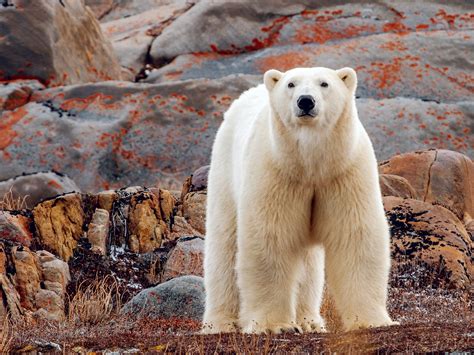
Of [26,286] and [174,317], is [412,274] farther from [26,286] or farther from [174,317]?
[26,286]

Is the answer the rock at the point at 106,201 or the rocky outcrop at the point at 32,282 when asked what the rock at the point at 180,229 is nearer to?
the rock at the point at 106,201

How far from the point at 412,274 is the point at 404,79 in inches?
398

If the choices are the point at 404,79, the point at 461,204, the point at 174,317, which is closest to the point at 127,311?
the point at 174,317

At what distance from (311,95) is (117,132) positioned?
1184cm

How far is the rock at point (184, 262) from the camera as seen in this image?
11.2 m

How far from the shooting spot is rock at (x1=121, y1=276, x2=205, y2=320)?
953 cm

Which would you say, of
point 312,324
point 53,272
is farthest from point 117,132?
point 312,324

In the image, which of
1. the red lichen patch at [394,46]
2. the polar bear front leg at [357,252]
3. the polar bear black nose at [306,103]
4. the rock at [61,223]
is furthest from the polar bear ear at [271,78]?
the red lichen patch at [394,46]

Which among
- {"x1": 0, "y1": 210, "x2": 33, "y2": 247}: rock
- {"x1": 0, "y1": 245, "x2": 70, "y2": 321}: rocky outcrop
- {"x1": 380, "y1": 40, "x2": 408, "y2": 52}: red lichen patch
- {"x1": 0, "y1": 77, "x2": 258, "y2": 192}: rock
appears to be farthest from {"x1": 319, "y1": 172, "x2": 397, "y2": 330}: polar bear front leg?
{"x1": 380, "y1": 40, "x2": 408, "y2": 52}: red lichen patch

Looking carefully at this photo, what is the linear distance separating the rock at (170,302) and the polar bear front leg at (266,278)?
2.66m

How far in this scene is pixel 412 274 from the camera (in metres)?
10.9

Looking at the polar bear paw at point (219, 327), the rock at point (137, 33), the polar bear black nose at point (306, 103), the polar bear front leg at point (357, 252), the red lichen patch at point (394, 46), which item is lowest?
the rock at point (137, 33)

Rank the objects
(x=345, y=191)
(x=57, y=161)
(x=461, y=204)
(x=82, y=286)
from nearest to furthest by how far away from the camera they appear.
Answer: (x=345, y=191) → (x=82, y=286) → (x=461, y=204) → (x=57, y=161)

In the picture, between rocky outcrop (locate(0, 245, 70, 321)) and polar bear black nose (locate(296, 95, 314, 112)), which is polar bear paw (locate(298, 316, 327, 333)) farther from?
rocky outcrop (locate(0, 245, 70, 321))
